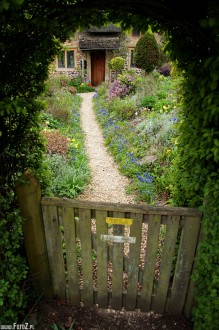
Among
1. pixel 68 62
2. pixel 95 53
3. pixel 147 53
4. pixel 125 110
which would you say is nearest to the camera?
pixel 125 110

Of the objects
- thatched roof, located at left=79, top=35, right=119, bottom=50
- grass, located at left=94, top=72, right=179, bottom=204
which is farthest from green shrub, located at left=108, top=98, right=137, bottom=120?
thatched roof, located at left=79, top=35, right=119, bottom=50

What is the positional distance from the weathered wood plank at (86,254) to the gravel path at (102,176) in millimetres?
2353

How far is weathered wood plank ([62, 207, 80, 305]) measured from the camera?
104 inches

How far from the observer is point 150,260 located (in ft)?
9.14

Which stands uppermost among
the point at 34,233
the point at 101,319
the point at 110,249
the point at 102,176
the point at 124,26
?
the point at 124,26

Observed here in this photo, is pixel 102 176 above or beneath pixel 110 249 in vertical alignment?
beneath

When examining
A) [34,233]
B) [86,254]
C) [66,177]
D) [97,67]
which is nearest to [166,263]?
[86,254]

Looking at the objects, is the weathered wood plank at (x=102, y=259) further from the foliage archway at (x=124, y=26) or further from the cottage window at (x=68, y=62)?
the cottage window at (x=68, y=62)

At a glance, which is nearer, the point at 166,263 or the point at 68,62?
the point at 166,263

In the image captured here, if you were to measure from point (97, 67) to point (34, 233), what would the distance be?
65.3 feet

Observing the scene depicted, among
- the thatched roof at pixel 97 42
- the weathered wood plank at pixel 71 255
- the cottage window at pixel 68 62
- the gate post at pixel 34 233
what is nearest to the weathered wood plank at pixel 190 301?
the weathered wood plank at pixel 71 255

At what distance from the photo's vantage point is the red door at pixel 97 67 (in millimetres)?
20453

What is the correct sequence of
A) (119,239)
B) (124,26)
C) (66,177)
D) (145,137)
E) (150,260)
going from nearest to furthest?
(124,26), (119,239), (150,260), (66,177), (145,137)

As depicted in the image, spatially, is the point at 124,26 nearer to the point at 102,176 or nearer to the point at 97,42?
the point at 102,176
